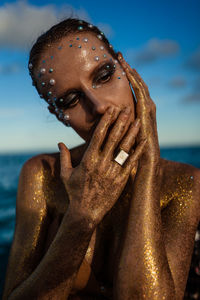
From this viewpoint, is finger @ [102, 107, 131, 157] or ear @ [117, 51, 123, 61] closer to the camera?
finger @ [102, 107, 131, 157]

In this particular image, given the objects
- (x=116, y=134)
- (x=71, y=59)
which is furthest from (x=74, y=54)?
(x=116, y=134)

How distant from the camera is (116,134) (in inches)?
61.7

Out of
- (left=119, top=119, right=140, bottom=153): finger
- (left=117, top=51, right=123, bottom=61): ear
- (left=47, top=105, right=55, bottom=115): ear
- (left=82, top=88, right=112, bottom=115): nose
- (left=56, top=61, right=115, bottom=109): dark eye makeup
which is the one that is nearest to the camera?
(left=119, top=119, right=140, bottom=153): finger

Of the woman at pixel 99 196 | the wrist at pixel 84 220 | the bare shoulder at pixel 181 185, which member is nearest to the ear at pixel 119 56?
the woman at pixel 99 196

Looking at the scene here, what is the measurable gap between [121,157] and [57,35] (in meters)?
1.14

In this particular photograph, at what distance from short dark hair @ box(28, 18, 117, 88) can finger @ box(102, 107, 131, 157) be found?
0.74m

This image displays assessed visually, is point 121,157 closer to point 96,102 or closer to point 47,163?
point 96,102

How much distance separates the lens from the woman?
4.95ft

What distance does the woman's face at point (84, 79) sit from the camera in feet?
5.79

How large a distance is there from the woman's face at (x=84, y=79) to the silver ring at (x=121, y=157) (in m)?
0.35

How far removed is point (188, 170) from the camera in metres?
2.03

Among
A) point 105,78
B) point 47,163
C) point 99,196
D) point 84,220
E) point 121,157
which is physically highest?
point 105,78

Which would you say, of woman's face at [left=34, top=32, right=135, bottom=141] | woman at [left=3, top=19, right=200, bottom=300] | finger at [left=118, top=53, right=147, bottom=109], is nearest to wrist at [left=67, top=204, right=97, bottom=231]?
woman at [left=3, top=19, right=200, bottom=300]

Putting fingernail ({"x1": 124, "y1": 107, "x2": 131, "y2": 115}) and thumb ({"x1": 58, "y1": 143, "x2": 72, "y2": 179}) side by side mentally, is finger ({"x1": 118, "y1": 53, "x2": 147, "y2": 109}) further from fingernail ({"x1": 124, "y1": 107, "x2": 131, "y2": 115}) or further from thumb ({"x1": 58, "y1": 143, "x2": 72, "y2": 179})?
thumb ({"x1": 58, "y1": 143, "x2": 72, "y2": 179})
